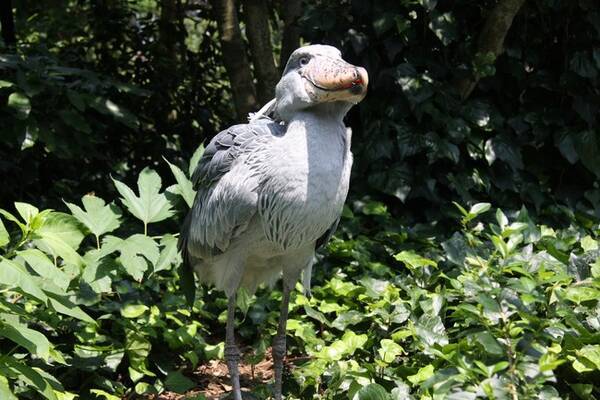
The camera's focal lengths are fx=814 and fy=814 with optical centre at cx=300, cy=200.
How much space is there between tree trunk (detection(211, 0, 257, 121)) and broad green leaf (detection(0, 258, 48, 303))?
2.73 metres

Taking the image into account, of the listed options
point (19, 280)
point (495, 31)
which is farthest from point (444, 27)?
point (19, 280)

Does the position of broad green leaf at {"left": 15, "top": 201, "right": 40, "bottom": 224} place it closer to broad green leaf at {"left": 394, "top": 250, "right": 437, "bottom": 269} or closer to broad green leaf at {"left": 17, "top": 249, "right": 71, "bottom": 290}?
broad green leaf at {"left": 17, "top": 249, "right": 71, "bottom": 290}

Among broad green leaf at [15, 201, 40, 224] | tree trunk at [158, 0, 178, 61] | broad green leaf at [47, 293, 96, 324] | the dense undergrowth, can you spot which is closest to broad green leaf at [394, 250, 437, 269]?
the dense undergrowth

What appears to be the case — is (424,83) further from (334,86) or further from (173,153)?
(334,86)

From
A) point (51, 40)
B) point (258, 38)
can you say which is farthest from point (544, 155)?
point (51, 40)

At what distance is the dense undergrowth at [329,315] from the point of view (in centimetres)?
302

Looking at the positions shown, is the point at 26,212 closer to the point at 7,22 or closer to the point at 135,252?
the point at 135,252

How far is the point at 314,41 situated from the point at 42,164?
6.54 feet

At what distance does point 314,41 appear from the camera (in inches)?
205

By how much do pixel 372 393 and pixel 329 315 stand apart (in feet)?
4.02

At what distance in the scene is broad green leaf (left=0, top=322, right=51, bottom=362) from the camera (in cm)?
298

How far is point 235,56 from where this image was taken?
213 inches

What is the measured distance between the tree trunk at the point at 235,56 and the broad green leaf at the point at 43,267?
2.55 meters

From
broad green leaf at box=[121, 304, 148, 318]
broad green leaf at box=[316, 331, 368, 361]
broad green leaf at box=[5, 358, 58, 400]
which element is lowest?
broad green leaf at box=[316, 331, 368, 361]
